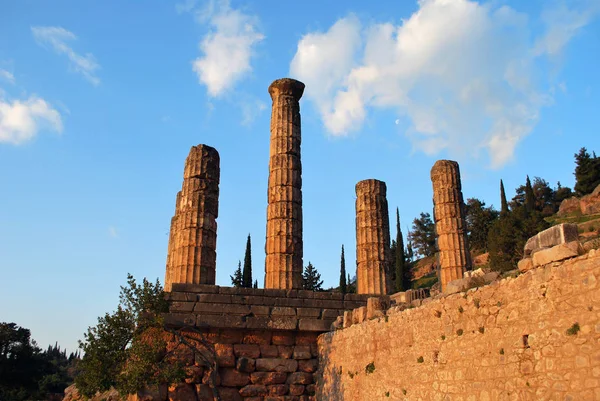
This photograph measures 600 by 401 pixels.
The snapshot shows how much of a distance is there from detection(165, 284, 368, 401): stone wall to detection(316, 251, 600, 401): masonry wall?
99.2 inches

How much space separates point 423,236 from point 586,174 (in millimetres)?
20422

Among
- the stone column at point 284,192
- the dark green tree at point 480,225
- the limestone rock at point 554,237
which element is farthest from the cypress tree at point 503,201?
the limestone rock at point 554,237

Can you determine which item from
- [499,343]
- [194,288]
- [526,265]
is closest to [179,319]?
[194,288]

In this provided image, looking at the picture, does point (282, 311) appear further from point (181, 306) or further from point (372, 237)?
point (372, 237)

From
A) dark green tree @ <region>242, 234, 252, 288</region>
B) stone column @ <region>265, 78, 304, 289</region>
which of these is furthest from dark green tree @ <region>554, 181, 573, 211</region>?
stone column @ <region>265, 78, 304, 289</region>

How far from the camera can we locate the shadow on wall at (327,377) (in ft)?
36.5

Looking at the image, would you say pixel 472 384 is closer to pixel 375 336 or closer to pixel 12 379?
pixel 375 336

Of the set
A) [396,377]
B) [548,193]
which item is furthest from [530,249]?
[548,193]

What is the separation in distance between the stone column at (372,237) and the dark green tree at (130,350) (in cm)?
652

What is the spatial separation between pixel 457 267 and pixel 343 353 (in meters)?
6.10

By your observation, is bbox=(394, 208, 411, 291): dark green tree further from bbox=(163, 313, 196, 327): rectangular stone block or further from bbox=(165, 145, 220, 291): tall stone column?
bbox=(163, 313, 196, 327): rectangular stone block

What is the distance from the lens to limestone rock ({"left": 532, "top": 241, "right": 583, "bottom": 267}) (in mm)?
5752

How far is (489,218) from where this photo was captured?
Answer: 51969 mm

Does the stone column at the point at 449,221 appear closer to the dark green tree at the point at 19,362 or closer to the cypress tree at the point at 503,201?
the dark green tree at the point at 19,362
